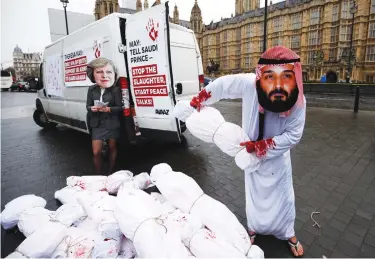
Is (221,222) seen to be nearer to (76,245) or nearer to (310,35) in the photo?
(76,245)

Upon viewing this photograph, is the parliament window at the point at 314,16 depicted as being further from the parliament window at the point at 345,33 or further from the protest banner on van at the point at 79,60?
the protest banner on van at the point at 79,60

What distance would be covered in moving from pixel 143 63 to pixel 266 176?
9.57 ft

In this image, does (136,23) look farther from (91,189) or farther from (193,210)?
(193,210)

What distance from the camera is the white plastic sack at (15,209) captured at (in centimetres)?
273

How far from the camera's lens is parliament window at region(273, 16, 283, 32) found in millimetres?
47344

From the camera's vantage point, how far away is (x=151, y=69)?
410cm

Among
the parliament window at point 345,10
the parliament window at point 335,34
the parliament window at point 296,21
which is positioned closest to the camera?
the parliament window at point 345,10

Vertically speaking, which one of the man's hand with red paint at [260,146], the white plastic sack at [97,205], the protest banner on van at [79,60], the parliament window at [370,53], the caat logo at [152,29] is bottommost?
the white plastic sack at [97,205]

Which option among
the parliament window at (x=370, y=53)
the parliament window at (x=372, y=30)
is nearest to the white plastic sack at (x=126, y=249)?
the parliament window at (x=370, y=53)

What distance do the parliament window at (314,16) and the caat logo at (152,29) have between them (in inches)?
1829

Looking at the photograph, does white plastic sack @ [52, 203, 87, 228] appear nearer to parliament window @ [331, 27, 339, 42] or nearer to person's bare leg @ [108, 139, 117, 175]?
person's bare leg @ [108, 139, 117, 175]

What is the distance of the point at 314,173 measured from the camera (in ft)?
13.5

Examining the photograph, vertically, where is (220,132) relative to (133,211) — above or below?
above

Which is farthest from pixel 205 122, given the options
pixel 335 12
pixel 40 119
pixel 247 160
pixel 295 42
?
pixel 295 42
